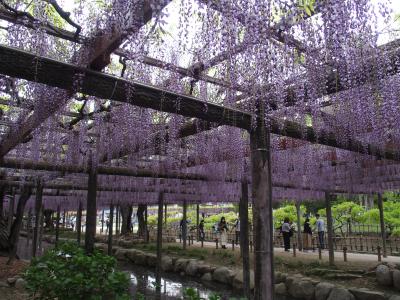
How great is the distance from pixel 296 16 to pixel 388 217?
11807 mm

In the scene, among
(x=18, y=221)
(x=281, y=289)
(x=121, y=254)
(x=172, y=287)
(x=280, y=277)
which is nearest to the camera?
(x=281, y=289)

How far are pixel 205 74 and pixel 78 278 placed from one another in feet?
8.92

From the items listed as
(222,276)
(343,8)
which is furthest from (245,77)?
(222,276)

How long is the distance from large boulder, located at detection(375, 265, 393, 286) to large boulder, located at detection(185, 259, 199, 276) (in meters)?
5.33

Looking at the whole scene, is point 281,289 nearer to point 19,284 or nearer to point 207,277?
point 207,277

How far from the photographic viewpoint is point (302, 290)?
8.34 meters

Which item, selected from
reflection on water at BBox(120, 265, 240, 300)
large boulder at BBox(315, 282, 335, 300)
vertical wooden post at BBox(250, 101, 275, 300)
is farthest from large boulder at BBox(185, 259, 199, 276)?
vertical wooden post at BBox(250, 101, 275, 300)

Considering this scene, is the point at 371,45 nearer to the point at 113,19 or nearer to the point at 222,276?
the point at 113,19

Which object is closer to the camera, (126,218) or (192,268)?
(192,268)

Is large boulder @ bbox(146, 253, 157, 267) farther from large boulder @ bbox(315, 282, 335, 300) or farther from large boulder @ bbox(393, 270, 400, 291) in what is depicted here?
large boulder @ bbox(393, 270, 400, 291)

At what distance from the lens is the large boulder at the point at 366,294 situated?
7.08 metres

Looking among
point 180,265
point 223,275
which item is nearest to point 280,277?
point 223,275

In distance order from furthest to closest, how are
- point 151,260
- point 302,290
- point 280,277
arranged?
point 151,260 < point 280,277 < point 302,290

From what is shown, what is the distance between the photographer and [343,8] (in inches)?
117
